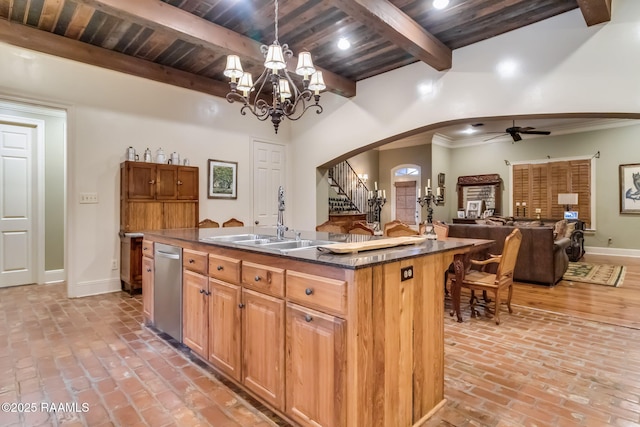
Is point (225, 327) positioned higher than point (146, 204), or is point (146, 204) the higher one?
point (146, 204)

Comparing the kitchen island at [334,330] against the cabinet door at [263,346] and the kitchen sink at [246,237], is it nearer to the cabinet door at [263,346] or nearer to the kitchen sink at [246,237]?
the cabinet door at [263,346]

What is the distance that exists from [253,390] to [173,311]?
4.06 ft

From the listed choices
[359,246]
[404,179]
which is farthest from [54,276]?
[404,179]

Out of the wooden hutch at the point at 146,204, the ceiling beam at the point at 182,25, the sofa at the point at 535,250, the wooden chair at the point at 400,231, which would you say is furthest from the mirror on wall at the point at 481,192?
the wooden hutch at the point at 146,204

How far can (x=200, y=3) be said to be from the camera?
3.46 meters

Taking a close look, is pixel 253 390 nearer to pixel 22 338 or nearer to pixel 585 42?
pixel 22 338

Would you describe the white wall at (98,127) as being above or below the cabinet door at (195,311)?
above

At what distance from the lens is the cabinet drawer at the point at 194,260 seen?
2478 millimetres

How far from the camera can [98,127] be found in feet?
15.0

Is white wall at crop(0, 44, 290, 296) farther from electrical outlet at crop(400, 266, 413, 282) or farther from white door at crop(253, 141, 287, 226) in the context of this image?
electrical outlet at crop(400, 266, 413, 282)

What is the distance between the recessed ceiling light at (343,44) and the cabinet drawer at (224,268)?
3.35m

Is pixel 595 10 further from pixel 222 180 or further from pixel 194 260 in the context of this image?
pixel 222 180

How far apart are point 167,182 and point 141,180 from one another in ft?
1.16

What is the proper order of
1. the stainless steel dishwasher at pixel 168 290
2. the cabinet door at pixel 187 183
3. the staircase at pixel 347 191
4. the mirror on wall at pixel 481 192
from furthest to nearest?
the mirror on wall at pixel 481 192
the staircase at pixel 347 191
the cabinet door at pixel 187 183
the stainless steel dishwasher at pixel 168 290
